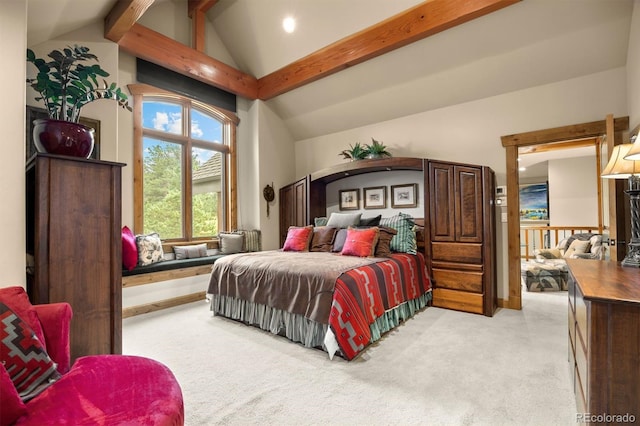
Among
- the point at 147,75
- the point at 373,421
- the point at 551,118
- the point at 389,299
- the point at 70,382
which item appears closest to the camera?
the point at 70,382

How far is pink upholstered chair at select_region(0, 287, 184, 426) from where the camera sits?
38.7 inches

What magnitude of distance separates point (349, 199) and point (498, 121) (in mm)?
2450

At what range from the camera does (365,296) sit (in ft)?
8.72

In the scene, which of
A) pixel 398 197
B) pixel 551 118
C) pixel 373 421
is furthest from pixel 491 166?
pixel 373 421

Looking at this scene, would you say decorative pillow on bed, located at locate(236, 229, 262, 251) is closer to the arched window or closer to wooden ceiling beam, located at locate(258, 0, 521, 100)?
the arched window

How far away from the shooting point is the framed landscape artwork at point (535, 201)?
803cm

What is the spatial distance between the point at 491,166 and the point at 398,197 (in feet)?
4.42

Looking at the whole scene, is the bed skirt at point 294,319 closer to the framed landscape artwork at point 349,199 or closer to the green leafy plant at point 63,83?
the framed landscape artwork at point 349,199

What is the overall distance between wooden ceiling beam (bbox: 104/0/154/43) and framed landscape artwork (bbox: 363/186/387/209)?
3672 mm

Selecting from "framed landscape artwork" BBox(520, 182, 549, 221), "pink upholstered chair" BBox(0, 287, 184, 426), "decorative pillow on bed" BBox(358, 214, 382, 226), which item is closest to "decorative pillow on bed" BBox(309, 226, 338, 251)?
"decorative pillow on bed" BBox(358, 214, 382, 226)

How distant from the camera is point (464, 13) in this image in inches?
122

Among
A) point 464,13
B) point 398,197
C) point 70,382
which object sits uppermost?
point 464,13

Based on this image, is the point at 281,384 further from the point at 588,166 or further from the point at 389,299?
the point at 588,166

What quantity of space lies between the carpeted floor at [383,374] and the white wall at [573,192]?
5.54 metres
